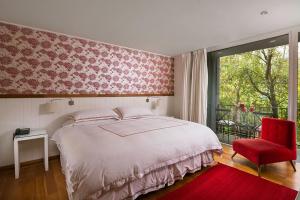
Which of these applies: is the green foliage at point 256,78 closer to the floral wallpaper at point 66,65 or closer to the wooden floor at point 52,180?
the wooden floor at point 52,180

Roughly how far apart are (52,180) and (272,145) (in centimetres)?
316

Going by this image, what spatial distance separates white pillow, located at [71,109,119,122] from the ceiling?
1383 millimetres

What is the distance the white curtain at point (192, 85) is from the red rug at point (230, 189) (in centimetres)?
162

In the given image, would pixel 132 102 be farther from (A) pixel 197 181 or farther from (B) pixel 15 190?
(B) pixel 15 190

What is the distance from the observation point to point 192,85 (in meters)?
4.00

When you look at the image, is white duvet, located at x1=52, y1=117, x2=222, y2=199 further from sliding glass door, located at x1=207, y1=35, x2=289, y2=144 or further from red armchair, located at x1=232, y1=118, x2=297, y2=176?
sliding glass door, located at x1=207, y1=35, x2=289, y2=144

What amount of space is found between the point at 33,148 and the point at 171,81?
3.44 meters

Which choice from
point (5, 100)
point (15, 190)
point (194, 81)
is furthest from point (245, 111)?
point (5, 100)

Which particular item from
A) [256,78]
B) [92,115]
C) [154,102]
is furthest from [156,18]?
[256,78]

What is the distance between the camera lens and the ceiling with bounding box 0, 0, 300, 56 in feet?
6.47

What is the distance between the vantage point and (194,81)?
3.97m

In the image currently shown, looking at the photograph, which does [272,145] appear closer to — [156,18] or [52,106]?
[156,18]

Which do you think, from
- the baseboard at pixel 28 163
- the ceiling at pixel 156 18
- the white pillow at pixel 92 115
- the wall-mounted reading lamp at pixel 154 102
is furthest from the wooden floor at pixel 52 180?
the ceiling at pixel 156 18

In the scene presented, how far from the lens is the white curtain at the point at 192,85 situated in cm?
376
